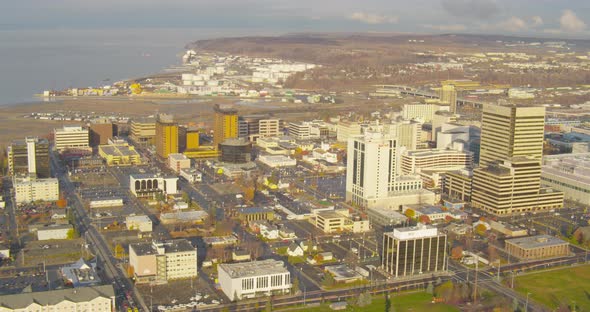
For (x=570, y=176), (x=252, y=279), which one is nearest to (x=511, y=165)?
(x=570, y=176)

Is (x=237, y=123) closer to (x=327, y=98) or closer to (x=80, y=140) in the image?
(x=80, y=140)

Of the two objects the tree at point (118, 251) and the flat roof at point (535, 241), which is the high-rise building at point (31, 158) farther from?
the flat roof at point (535, 241)

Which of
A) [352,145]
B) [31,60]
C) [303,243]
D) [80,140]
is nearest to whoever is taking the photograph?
[303,243]

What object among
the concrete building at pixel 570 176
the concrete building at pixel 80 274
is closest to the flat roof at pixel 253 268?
the concrete building at pixel 80 274

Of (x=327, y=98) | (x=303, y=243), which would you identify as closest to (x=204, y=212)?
(x=303, y=243)

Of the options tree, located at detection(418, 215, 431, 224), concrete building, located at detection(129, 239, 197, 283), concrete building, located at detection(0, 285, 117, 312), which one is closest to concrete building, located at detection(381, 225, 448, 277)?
tree, located at detection(418, 215, 431, 224)

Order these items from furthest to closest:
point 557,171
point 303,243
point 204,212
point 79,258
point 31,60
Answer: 1. point 31,60
2. point 557,171
3. point 204,212
4. point 303,243
5. point 79,258
